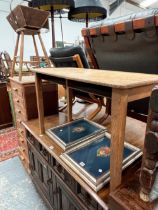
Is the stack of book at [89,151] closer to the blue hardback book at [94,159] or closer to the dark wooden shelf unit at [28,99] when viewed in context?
the blue hardback book at [94,159]

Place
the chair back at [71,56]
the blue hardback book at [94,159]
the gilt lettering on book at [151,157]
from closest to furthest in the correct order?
the gilt lettering on book at [151,157] < the blue hardback book at [94,159] < the chair back at [71,56]

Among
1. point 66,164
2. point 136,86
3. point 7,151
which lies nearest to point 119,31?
point 136,86

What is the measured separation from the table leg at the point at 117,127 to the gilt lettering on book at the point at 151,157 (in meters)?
0.10

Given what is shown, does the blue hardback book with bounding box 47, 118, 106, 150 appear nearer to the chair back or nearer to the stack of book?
the stack of book

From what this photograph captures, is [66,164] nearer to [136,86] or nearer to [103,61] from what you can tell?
[136,86]

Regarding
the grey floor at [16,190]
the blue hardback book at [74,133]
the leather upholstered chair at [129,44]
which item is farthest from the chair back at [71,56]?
the grey floor at [16,190]

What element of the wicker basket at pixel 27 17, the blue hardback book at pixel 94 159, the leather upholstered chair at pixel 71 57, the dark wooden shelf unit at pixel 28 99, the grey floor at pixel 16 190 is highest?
the wicker basket at pixel 27 17

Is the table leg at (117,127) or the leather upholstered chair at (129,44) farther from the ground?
the leather upholstered chair at (129,44)

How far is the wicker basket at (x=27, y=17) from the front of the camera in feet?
4.95

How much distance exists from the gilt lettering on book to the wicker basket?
1.48m

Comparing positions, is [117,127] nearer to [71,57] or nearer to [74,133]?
[74,133]

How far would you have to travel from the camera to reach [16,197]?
156 cm

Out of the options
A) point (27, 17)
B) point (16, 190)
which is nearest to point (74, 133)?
point (16, 190)

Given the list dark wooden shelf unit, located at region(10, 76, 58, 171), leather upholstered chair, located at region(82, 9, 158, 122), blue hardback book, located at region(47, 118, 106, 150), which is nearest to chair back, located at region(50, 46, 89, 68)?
leather upholstered chair, located at region(82, 9, 158, 122)
